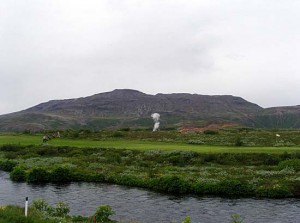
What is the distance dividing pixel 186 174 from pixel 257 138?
125 feet

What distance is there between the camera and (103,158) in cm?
6250

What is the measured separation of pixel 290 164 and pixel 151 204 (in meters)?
21.1

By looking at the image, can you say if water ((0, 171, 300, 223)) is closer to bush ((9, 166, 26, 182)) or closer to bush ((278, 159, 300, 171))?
bush ((9, 166, 26, 182))

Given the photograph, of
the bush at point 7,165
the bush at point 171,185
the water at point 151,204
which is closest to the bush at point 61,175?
the water at point 151,204

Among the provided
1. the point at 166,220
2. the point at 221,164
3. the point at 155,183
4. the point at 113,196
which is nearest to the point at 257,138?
the point at 221,164

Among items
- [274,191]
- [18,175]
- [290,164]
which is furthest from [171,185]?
[18,175]

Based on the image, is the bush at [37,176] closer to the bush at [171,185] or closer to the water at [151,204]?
the water at [151,204]

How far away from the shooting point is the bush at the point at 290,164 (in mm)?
49894

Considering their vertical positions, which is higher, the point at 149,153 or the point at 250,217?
the point at 149,153

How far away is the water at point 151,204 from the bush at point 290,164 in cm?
1019

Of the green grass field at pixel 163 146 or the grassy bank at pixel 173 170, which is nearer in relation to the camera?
the grassy bank at pixel 173 170

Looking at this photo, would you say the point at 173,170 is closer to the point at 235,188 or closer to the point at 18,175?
the point at 235,188

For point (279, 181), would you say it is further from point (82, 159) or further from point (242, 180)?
point (82, 159)

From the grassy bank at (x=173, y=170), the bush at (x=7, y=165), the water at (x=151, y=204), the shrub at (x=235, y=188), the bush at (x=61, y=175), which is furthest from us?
the bush at (x=7, y=165)
